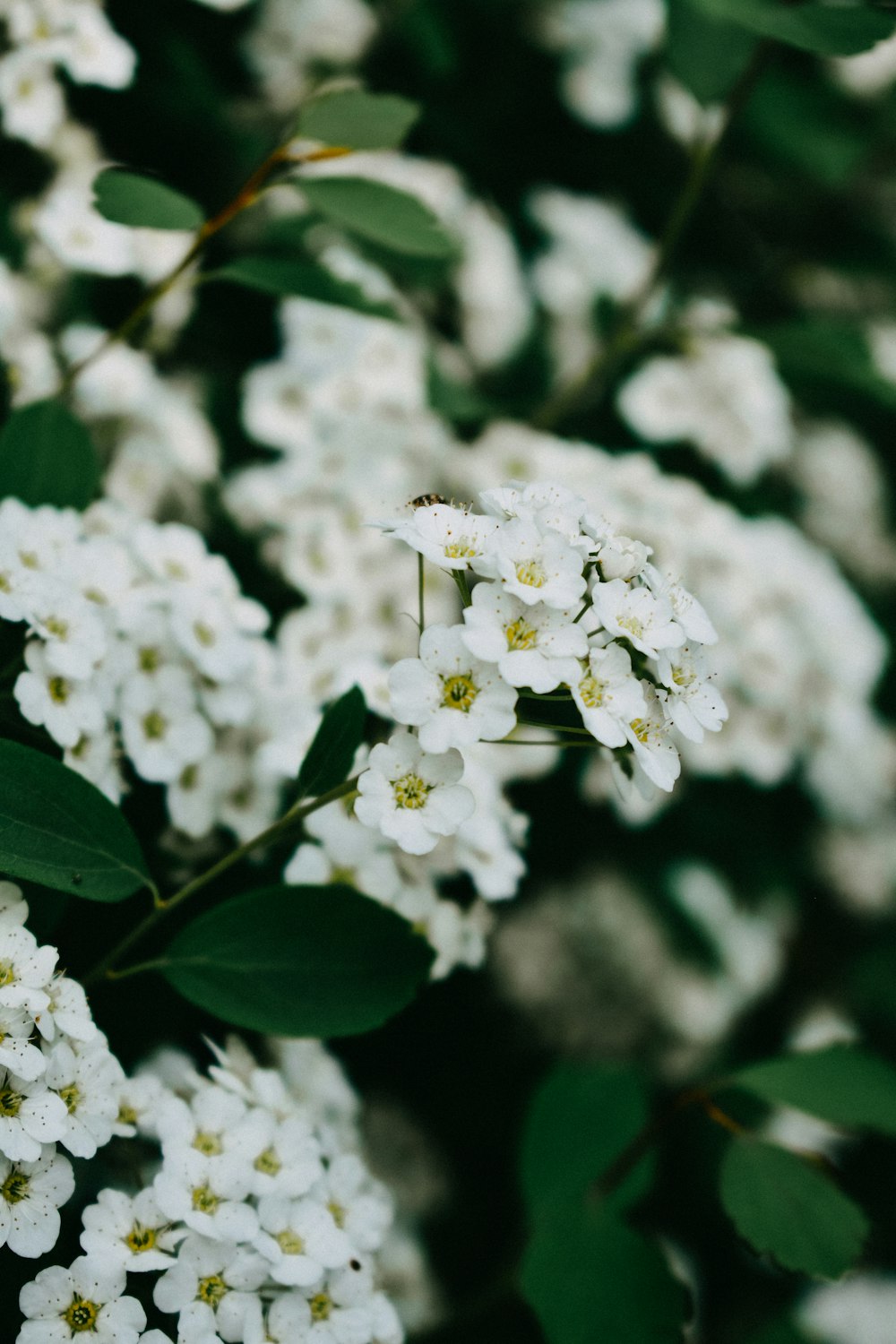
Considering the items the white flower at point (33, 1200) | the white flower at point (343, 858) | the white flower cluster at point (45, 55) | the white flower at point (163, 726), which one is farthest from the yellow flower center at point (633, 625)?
the white flower cluster at point (45, 55)

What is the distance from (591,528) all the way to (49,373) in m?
0.92

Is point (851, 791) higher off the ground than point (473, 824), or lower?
lower

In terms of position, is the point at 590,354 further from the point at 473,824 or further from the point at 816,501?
the point at 473,824

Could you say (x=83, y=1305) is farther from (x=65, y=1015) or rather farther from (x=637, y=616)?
(x=637, y=616)

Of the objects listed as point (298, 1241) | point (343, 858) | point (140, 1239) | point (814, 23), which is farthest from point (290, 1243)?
point (814, 23)

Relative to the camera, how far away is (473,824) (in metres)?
1.19

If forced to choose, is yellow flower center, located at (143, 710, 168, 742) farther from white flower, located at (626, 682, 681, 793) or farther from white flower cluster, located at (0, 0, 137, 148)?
white flower cluster, located at (0, 0, 137, 148)

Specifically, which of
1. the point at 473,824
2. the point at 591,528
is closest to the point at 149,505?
the point at 473,824

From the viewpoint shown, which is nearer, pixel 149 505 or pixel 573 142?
pixel 149 505

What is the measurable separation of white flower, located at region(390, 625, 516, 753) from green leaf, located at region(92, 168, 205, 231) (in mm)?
555

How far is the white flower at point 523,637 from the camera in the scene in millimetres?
853

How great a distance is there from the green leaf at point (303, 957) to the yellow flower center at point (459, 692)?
0.21 m

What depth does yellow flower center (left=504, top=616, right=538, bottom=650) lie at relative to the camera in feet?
2.87

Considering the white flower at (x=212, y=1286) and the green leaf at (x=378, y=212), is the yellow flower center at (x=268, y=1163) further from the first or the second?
the green leaf at (x=378, y=212)
